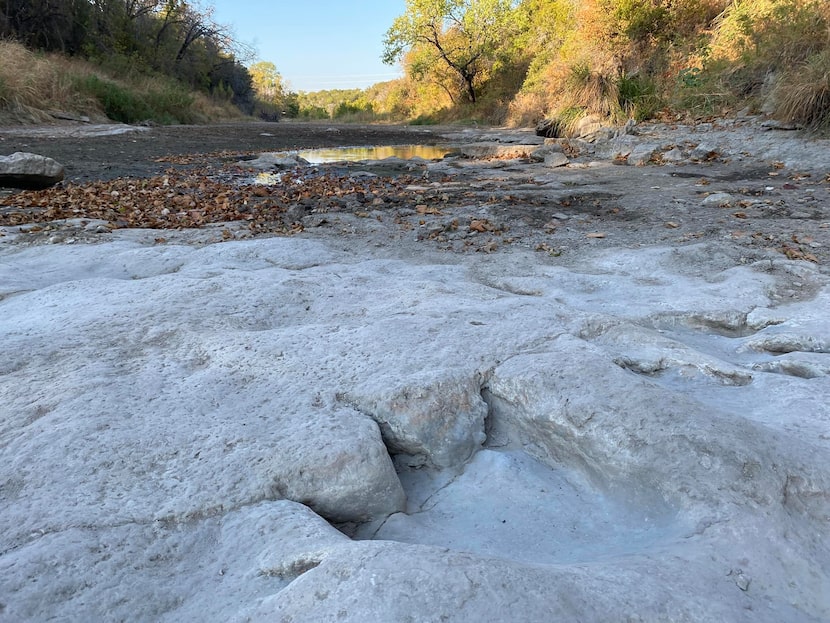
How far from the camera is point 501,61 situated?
78.9ft

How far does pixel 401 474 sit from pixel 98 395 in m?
0.86

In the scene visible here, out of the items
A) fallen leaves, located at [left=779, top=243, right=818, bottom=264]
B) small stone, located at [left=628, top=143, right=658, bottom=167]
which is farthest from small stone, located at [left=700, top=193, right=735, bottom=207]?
small stone, located at [left=628, top=143, right=658, bottom=167]

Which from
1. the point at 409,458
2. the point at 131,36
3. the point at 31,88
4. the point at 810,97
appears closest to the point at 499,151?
the point at 810,97

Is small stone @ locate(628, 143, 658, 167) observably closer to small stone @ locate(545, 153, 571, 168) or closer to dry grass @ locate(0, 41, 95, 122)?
small stone @ locate(545, 153, 571, 168)

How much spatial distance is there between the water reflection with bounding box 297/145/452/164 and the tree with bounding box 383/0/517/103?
13225mm

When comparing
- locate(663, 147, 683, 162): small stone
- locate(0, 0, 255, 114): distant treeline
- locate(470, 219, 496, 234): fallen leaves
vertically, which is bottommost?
locate(470, 219, 496, 234): fallen leaves

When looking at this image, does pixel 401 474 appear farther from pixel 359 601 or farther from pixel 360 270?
pixel 360 270

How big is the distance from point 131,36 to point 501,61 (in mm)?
16319

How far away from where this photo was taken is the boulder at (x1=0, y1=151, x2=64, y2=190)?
16.3 ft

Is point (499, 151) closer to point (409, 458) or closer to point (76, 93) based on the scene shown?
point (409, 458)

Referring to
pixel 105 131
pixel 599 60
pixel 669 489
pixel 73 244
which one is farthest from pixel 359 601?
pixel 105 131

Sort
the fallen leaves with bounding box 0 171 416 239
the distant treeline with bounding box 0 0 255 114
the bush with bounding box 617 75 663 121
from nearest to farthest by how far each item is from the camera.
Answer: the fallen leaves with bounding box 0 171 416 239, the bush with bounding box 617 75 663 121, the distant treeline with bounding box 0 0 255 114

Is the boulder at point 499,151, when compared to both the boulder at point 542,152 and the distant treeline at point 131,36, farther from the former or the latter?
the distant treeline at point 131,36

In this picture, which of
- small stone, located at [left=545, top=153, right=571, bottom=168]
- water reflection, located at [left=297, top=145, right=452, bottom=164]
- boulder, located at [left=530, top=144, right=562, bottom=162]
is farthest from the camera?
water reflection, located at [left=297, top=145, right=452, bottom=164]
